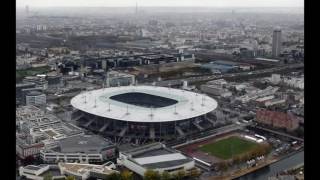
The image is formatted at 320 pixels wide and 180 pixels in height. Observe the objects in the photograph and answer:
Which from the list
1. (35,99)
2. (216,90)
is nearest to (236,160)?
(216,90)

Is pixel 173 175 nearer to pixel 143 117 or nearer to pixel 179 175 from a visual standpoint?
pixel 179 175

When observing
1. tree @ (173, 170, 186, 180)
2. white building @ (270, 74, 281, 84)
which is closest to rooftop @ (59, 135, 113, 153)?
tree @ (173, 170, 186, 180)

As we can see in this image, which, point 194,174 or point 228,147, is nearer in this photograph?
point 194,174

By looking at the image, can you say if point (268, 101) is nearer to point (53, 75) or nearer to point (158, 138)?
point (158, 138)

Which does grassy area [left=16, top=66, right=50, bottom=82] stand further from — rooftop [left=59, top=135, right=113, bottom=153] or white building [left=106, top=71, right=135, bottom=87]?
rooftop [left=59, top=135, right=113, bottom=153]

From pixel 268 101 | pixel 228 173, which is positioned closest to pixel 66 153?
pixel 228 173

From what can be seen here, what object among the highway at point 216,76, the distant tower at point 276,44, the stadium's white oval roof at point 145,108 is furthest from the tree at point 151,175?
the distant tower at point 276,44
